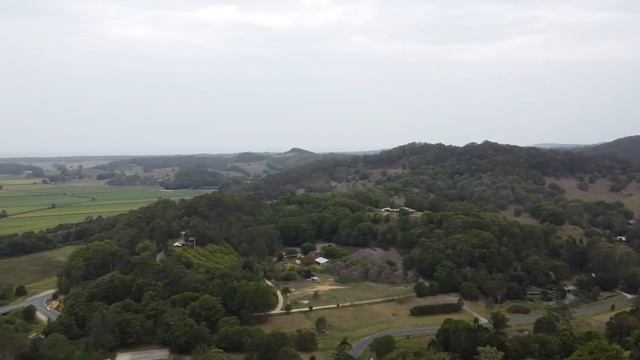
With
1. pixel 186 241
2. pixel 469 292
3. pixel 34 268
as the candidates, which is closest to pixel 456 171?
pixel 469 292

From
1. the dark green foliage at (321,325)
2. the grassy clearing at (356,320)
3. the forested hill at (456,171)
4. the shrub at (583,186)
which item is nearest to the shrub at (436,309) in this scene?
the grassy clearing at (356,320)

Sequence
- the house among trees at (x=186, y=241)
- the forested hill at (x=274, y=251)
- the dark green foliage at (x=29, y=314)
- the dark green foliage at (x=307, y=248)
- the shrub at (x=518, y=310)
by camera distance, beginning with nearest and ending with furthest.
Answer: the forested hill at (x=274, y=251) < the dark green foliage at (x=29, y=314) < the shrub at (x=518, y=310) < the house among trees at (x=186, y=241) < the dark green foliage at (x=307, y=248)

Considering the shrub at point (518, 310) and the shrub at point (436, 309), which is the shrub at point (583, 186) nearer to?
the shrub at point (518, 310)

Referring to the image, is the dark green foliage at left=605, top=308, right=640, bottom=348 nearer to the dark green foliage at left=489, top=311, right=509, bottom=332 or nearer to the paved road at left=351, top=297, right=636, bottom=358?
the paved road at left=351, top=297, right=636, bottom=358

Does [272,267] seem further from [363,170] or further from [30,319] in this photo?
[363,170]

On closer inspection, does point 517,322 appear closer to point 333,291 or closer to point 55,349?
point 333,291

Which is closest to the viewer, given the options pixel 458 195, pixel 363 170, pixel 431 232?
pixel 431 232

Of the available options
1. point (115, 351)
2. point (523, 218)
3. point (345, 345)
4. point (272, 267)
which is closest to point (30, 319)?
point (115, 351)
